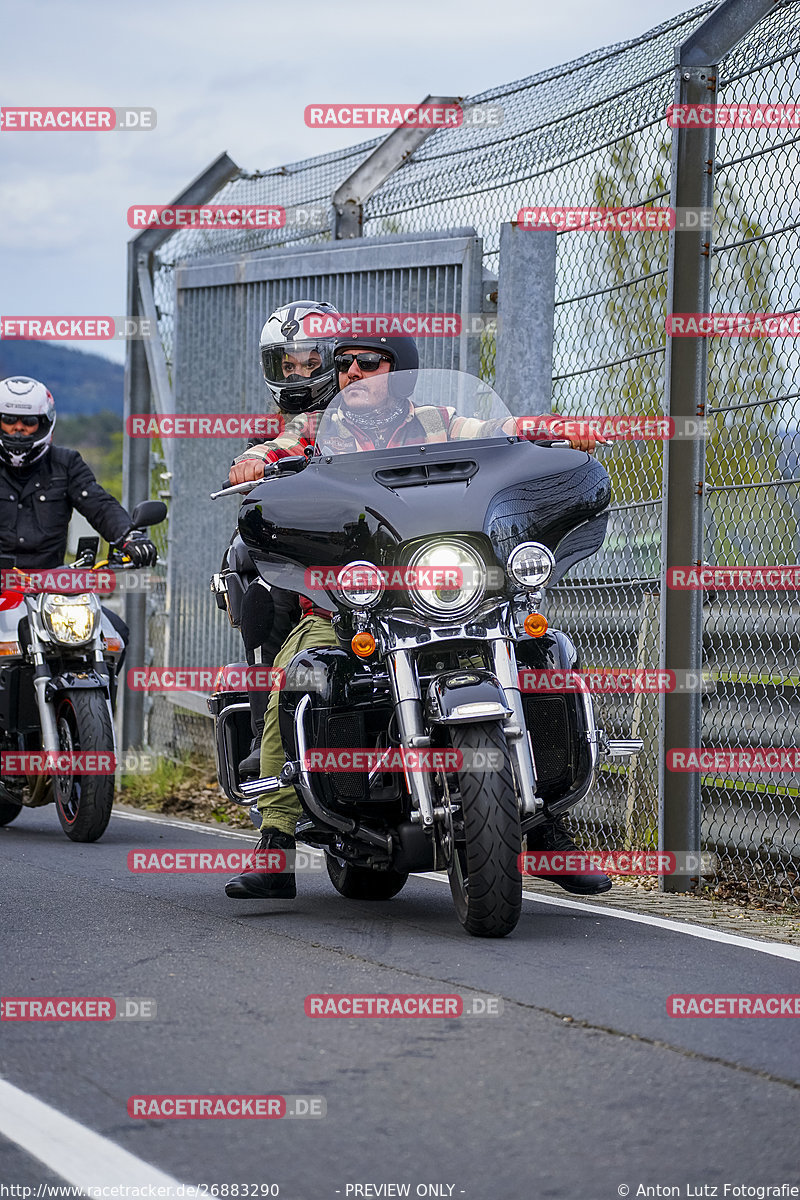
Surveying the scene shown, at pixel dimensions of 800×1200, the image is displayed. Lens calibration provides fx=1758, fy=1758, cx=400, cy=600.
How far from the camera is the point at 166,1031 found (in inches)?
150

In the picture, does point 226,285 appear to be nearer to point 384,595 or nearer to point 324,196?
point 324,196

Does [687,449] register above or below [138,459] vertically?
below

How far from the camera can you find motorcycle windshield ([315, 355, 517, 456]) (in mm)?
5414

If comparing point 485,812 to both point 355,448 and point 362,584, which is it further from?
point 355,448

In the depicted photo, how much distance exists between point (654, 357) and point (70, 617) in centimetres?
308

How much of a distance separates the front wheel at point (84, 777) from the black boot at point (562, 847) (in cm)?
291

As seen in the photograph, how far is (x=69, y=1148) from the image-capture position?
10.0 feet

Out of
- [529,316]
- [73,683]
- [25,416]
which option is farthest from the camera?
[25,416]

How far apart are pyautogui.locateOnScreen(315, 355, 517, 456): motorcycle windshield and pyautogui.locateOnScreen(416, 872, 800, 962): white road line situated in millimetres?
1569

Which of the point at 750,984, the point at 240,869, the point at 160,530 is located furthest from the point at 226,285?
the point at 750,984

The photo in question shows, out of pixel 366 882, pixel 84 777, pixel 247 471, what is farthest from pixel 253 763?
pixel 84 777

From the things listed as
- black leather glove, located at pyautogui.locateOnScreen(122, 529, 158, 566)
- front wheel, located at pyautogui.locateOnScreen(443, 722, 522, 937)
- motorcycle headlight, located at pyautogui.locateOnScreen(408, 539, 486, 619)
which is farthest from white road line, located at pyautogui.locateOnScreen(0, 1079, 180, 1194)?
black leather glove, located at pyautogui.locateOnScreen(122, 529, 158, 566)

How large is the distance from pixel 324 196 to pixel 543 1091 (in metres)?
7.45

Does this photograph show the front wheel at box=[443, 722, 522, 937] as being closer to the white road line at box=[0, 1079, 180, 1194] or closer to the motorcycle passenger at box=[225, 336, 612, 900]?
the motorcycle passenger at box=[225, 336, 612, 900]
